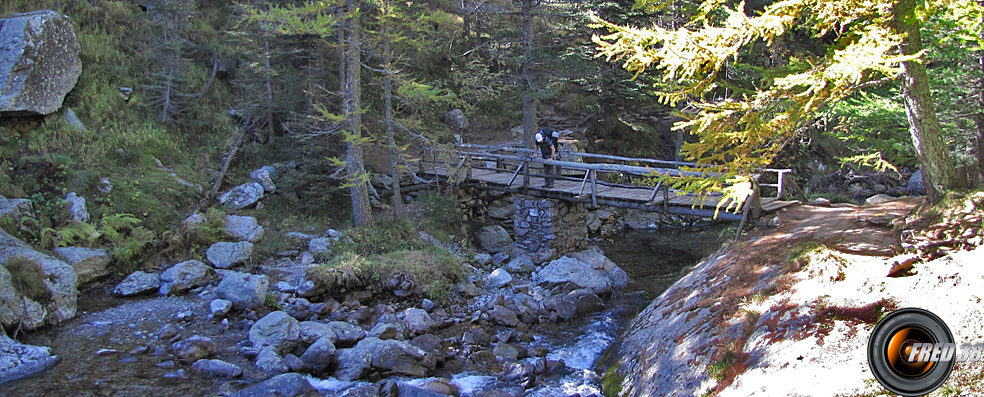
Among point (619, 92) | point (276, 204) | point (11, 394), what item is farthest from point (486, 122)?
point (11, 394)

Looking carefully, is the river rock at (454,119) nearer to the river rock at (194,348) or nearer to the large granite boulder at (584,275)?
the large granite boulder at (584,275)

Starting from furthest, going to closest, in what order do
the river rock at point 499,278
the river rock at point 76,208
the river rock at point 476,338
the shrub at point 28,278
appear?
the river rock at point 499,278, the river rock at point 76,208, the river rock at point 476,338, the shrub at point 28,278

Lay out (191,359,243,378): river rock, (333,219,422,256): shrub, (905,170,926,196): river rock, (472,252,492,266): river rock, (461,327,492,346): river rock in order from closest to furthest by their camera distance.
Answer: (191,359,243,378): river rock < (461,327,492,346): river rock < (333,219,422,256): shrub < (472,252,492,266): river rock < (905,170,926,196): river rock

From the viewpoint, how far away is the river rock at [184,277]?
11531mm

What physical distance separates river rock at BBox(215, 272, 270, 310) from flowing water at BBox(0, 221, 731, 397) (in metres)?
0.53

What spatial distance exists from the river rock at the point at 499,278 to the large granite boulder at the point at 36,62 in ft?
42.6

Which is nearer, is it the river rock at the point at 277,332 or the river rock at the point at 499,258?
the river rock at the point at 277,332

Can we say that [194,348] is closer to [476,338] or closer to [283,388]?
[283,388]

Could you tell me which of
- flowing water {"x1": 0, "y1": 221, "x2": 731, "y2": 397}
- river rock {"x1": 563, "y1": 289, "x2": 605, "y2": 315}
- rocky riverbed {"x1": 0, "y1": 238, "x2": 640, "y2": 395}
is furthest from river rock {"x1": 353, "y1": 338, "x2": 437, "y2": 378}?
river rock {"x1": 563, "y1": 289, "x2": 605, "y2": 315}

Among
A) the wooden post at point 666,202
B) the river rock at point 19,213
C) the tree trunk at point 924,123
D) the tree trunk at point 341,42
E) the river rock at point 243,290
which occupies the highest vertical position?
the tree trunk at point 341,42

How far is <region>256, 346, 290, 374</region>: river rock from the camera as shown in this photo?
8830 mm

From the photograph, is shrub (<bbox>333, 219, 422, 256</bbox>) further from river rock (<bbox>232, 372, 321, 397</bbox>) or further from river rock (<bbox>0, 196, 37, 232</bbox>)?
river rock (<bbox>0, 196, 37, 232</bbox>)

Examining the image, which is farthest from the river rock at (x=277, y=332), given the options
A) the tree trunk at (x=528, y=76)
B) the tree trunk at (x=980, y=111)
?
the tree trunk at (x=980, y=111)

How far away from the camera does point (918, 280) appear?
6.20 metres
